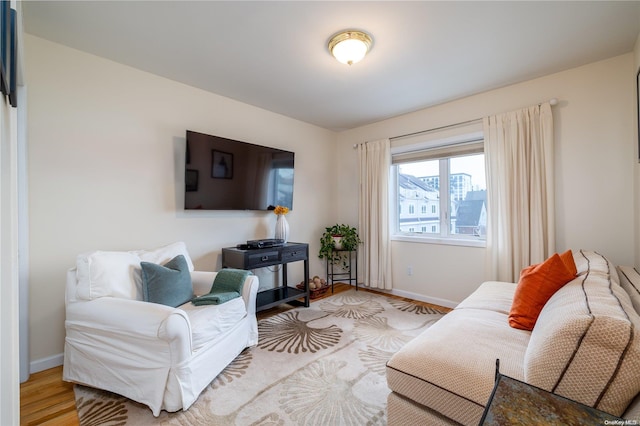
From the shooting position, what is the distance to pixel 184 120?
2.88 m

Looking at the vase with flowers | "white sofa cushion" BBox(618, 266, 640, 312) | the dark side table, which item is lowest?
the dark side table

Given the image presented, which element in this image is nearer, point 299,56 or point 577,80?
point 299,56

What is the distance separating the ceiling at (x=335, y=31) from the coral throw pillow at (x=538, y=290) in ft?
5.39

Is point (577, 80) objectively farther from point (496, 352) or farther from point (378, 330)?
point (378, 330)

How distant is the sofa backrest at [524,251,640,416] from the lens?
32.6 inches

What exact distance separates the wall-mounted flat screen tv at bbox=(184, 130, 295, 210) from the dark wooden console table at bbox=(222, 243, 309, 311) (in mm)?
558

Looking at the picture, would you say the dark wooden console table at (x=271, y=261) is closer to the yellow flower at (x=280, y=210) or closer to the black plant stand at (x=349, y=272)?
the yellow flower at (x=280, y=210)

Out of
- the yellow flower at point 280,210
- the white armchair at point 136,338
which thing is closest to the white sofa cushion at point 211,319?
the white armchair at point 136,338

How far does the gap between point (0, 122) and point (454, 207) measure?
12.2ft

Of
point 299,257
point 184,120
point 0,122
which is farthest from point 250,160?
point 0,122

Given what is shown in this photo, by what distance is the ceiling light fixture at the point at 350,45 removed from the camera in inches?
80.4

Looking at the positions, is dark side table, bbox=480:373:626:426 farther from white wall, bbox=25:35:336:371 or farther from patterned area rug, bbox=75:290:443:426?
white wall, bbox=25:35:336:371

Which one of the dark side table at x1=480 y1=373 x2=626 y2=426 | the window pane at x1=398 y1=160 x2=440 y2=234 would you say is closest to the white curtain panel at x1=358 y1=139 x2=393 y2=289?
the window pane at x1=398 y1=160 x2=440 y2=234

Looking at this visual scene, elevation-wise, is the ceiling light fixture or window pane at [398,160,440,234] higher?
the ceiling light fixture
